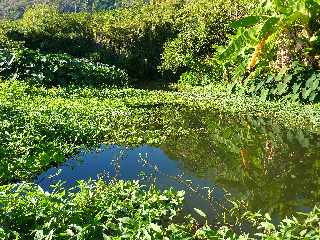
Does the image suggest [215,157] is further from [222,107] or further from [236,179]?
[222,107]

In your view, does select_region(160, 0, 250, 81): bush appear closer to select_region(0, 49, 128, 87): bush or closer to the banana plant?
select_region(0, 49, 128, 87): bush

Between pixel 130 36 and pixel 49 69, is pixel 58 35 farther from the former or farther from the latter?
pixel 49 69

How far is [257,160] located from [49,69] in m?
15.6

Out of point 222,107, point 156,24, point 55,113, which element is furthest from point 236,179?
point 156,24

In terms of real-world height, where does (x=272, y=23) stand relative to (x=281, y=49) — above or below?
above

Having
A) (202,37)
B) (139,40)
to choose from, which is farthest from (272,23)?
(139,40)

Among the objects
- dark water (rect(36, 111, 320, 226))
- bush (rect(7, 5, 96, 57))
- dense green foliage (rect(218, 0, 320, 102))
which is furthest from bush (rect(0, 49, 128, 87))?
dark water (rect(36, 111, 320, 226))

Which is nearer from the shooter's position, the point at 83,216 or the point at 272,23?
the point at 83,216

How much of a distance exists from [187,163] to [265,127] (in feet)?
12.8

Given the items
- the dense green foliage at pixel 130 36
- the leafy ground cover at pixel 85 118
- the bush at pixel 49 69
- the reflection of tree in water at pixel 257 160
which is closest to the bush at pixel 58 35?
the dense green foliage at pixel 130 36

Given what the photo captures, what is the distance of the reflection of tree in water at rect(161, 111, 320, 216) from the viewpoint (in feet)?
23.3

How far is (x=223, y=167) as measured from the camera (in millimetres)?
8898

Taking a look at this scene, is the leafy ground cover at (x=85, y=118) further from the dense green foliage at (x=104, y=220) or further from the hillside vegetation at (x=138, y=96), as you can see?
the dense green foliage at (x=104, y=220)

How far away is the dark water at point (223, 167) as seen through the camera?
22.7 ft
